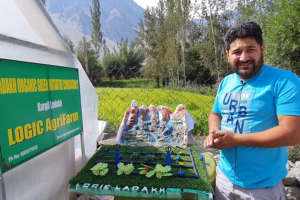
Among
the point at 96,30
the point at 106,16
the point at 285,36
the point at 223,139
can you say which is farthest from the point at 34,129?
the point at 106,16

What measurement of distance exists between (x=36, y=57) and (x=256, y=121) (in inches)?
64.8

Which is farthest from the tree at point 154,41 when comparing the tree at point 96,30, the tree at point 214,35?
the tree at point 96,30

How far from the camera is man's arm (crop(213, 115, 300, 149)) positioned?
1.05 m

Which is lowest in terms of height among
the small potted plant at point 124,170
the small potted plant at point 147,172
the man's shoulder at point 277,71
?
the small potted plant at point 147,172

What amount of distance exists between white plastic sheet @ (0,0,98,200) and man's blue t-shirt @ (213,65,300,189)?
1.40 meters

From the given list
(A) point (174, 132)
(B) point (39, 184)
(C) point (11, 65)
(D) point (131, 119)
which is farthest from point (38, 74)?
(A) point (174, 132)

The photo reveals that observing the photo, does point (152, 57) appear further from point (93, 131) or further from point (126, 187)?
point (126, 187)

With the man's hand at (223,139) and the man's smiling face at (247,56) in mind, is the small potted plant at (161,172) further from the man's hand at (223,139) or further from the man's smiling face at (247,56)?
the man's smiling face at (247,56)

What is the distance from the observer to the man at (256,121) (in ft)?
3.50

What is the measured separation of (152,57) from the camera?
15672mm

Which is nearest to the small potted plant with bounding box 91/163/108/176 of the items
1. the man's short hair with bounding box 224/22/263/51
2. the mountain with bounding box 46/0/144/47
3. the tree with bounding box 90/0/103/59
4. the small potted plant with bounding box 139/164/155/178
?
the small potted plant with bounding box 139/164/155/178

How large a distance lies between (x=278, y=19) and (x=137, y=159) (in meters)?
4.72

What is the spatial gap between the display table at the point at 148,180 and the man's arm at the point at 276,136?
39 cm

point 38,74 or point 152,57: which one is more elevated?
point 152,57
